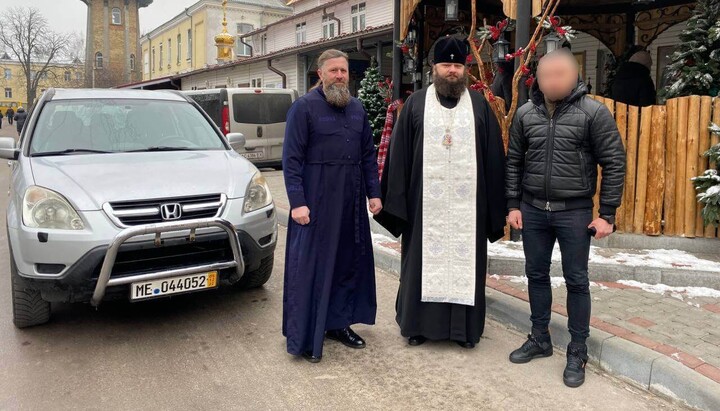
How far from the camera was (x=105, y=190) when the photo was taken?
12.6 feet

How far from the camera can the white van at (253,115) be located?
552 inches

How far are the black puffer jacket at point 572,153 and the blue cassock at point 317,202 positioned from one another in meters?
1.12

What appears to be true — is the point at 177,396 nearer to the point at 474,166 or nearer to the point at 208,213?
the point at 208,213

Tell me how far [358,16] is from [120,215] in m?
22.2

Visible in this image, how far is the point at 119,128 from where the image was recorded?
494 cm

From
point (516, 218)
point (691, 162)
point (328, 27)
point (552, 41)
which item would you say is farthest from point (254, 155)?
point (328, 27)

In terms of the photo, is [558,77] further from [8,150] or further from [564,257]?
[8,150]

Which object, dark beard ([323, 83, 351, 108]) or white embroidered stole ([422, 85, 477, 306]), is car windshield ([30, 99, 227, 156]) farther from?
white embroidered stole ([422, 85, 477, 306])

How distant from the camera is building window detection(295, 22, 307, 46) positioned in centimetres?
2863

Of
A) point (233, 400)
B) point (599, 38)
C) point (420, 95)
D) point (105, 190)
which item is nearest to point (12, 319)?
point (105, 190)

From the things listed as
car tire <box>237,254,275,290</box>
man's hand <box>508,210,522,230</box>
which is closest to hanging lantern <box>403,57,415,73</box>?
car tire <box>237,254,275,290</box>

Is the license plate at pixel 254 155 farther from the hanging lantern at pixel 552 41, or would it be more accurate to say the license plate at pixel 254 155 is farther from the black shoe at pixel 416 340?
the black shoe at pixel 416 340

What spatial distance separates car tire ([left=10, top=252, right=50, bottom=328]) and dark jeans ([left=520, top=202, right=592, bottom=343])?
10.8 feet

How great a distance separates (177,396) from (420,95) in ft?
7.91
